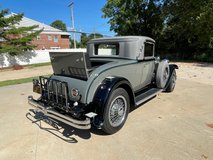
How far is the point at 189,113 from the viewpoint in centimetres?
443

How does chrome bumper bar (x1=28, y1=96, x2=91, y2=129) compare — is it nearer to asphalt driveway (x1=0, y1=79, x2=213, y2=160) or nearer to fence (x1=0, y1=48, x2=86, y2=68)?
asphalt driveway (x1=0, y1=79, x2=213, y2=160)

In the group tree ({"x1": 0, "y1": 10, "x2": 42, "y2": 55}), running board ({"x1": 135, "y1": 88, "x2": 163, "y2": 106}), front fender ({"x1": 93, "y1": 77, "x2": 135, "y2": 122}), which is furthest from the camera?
tree ({"x1": 0, "y1": 10, "x2": 42, "y2": 55})

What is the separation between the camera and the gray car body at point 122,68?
3.31 meters

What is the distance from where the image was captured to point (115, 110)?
356 cm

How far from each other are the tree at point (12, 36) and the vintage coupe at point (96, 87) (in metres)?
16.5

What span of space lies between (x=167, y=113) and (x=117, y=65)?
184 cm

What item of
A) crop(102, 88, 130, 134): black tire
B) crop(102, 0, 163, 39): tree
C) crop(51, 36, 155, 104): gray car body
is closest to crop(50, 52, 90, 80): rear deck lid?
crop(51, 36, 155, 104): gray car body

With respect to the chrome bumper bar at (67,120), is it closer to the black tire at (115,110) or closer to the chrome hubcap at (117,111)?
the black tire at (115,110)

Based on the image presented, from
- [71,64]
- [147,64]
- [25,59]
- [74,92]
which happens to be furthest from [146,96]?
[25,59]

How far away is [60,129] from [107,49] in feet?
8.36

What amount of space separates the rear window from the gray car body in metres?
0.12

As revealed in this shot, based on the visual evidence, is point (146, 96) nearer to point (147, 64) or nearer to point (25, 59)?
point (147, 64)

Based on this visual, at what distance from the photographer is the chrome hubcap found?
348 cm

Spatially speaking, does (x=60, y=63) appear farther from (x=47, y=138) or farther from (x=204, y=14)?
(x=204, y=14)
